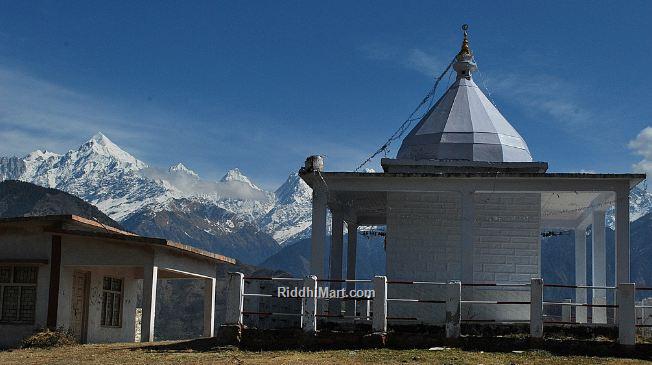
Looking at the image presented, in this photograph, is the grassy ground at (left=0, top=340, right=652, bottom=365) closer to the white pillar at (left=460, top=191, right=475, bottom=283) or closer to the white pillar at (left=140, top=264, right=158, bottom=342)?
the white pillar at (left=460, top=191, right=475, bottom=283)

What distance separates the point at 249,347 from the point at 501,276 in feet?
28.5

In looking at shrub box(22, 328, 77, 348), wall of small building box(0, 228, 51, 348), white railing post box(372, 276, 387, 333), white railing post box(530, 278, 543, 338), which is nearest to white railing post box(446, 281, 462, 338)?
white railing post box(372, 276, 387, 333)

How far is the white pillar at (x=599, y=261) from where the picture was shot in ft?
102

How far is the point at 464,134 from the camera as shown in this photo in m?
30.7

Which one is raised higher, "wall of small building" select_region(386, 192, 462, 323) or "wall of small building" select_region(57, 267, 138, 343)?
"wall of small building" select_region(386, 192, 462, 323)

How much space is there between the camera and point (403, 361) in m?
20.6

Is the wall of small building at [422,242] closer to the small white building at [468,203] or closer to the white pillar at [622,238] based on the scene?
the small white building at [468,203]

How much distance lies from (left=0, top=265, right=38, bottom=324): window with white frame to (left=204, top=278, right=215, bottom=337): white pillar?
286 inches

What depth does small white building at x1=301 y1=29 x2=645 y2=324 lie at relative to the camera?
26.7 meters

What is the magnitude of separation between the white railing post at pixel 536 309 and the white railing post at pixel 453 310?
1.59 m

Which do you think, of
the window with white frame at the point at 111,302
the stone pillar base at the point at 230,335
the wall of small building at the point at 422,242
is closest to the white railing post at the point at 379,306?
the stone pillar base at the point at 230,335

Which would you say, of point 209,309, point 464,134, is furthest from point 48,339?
point 464,134

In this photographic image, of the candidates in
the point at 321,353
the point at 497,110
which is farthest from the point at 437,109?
the point at 321,353

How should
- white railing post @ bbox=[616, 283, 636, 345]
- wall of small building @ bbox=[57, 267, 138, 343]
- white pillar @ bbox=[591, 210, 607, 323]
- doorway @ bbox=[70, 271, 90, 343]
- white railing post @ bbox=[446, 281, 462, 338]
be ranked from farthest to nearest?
white pillar @ bbox=[591, 210, 607, 323], doorway @ bbox=[70, 271, 90, 343], wall of small building @ bbox=[57, 267, 138, 343], white railing post @ bbox=[446, 281, 462, 338], white railing post @ bbox=[616, 283, 636, 345]
